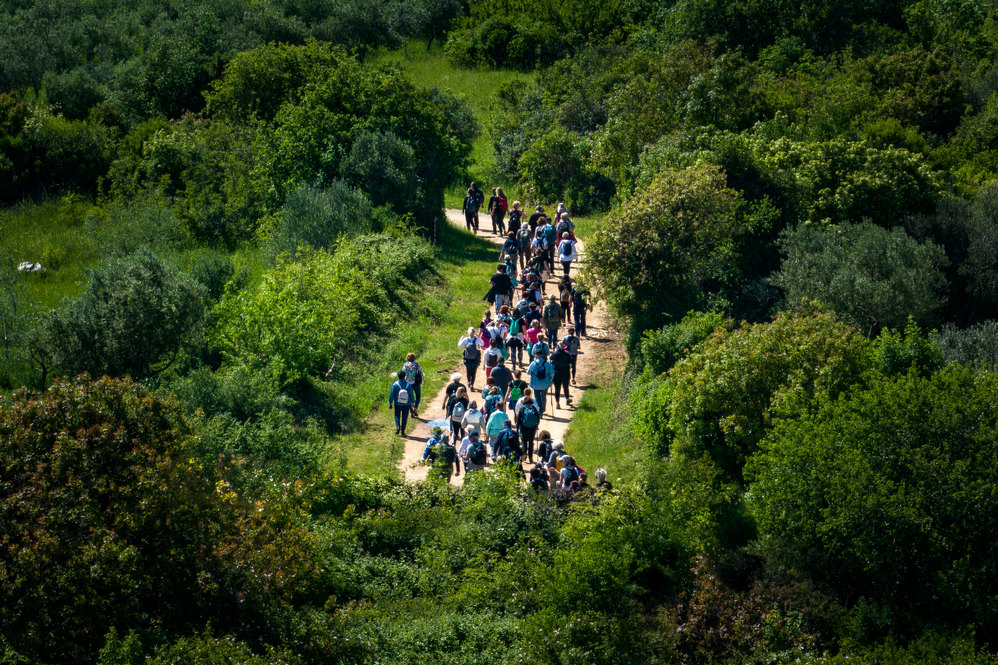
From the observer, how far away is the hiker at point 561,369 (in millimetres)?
21797

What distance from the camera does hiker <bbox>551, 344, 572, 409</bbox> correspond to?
21797mm

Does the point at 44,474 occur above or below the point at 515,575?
above

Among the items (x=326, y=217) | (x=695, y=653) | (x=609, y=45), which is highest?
(x=609, y=45)

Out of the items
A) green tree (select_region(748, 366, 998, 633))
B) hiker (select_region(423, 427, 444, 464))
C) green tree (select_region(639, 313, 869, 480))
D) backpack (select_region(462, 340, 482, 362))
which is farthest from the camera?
backpack (select_region(462, 340, 482, 362))

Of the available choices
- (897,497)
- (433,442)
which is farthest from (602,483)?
(897,497)

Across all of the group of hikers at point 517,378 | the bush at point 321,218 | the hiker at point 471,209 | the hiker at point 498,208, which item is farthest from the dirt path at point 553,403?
the hiker at point 471,209

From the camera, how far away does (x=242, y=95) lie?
38094 millimetres

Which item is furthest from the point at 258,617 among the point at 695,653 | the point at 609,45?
the point at 609,45

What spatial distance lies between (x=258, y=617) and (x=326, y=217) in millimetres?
17390

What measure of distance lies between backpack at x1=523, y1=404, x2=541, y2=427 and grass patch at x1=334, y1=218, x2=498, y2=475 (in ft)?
8.66

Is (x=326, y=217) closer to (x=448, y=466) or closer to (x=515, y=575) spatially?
(x=448, y=466)

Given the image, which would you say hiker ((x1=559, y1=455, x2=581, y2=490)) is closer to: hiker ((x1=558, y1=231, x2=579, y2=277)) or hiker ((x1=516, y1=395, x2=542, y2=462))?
hiker ((x1=516, y1=395, x2=542, y2=462))

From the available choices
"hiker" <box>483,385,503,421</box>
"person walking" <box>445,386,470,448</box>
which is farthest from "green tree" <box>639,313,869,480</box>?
"person walking" <box>445,386,470,448</box>

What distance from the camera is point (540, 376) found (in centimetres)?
2141
